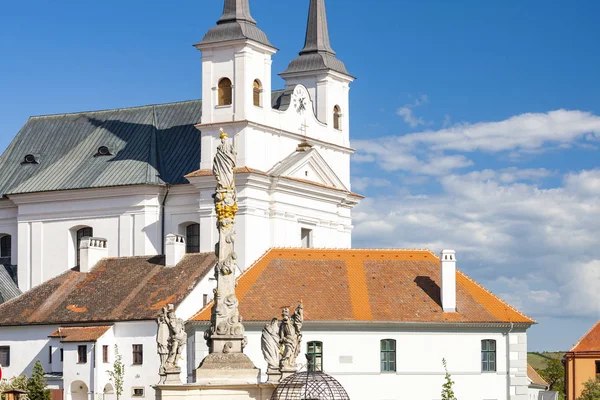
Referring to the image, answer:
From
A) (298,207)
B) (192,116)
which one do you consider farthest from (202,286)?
(192,116)

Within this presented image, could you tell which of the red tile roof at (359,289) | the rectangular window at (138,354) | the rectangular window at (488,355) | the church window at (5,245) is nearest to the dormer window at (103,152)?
the church window at (5,245)

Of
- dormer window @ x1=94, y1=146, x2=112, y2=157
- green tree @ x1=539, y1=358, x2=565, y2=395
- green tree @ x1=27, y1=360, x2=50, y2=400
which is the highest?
dormer window @ x1=94, y1=146, x2=112, y2=157

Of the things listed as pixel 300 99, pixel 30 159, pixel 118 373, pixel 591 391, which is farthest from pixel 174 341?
pixel 30 159

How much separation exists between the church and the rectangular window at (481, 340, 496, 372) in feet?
0.27

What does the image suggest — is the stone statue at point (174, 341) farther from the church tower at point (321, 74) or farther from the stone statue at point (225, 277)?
the church tower at point (321, 74)

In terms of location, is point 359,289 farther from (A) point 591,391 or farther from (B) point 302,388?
(B) point 302,388

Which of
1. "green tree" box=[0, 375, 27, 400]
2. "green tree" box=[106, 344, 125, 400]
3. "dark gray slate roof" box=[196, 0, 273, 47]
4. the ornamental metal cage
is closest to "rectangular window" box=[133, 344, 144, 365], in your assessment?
"green tree" box=[106, 344, 125, 400]

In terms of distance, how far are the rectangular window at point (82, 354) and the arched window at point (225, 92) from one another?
1514 centimetres

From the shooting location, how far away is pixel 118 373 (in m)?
71.8

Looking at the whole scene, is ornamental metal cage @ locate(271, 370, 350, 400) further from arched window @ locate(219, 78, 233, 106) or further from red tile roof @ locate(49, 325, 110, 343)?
arched window @ locate(219, 78, 233, 106)

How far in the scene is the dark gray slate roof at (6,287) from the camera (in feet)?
277

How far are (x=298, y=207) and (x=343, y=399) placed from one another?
45063 millimetres

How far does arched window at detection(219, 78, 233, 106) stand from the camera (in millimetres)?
81375

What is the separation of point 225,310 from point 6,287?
47.5 meters
